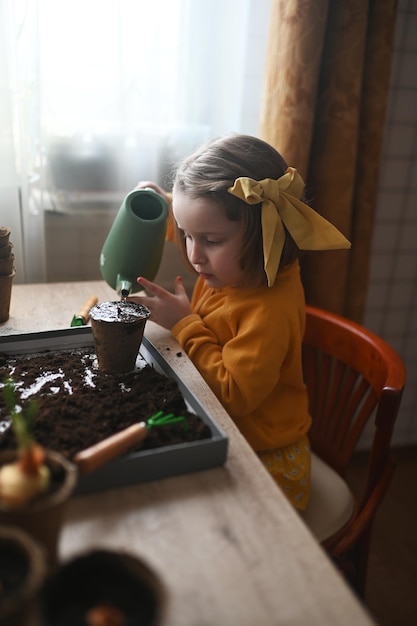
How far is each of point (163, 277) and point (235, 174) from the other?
633 millimetres

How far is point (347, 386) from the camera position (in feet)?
3.80

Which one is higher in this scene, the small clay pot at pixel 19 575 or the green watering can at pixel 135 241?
the green watering can at pixel 135 241

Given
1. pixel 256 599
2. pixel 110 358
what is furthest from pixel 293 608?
pixel 110 358

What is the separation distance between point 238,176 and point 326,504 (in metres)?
0.66

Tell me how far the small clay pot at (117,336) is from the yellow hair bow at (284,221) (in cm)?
25

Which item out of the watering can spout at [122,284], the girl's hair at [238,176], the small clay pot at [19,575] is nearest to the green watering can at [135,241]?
the watering can spout at [122,284]

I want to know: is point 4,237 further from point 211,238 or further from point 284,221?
point 284,221

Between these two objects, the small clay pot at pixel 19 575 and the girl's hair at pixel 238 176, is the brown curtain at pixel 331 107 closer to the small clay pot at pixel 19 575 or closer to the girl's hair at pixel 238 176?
the girl's hair at pixel 238 176

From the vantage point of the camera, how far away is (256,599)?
49cm

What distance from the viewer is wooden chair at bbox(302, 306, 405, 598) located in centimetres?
97

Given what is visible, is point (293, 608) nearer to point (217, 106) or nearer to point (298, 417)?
point (298, 417)

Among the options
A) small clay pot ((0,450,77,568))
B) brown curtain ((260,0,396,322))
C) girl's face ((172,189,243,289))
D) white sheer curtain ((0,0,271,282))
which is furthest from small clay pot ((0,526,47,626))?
brown curtain ((260,0,396,322))

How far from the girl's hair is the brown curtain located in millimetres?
360

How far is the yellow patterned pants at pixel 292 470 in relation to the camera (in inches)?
38.9
